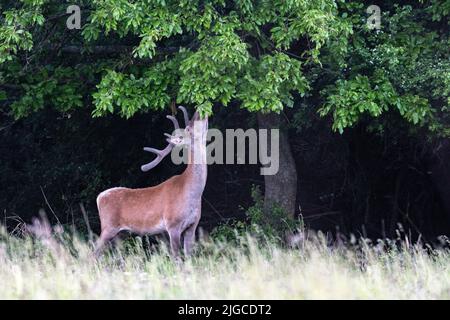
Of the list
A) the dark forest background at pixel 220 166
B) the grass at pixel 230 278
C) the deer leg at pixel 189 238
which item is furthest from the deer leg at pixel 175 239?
the dark forest background at pixel 220 166

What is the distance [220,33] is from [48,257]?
3.12 meters

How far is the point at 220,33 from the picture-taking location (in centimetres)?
1059

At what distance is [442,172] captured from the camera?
1530 centimetres

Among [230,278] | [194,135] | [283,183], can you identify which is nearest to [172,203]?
[194,135]

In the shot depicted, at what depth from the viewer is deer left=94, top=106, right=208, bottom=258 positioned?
11.7 metres

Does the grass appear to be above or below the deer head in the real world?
below

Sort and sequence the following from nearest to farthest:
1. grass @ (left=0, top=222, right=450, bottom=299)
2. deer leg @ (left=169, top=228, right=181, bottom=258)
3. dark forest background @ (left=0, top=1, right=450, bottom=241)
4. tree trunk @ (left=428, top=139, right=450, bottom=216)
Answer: grass @ (left=0, top=222, right=450, bottom=299), deer leg @ (left=169, top=228, right=181, bottom=258), dark forest background @ (left=0, top=1, right=450, bottom=241), tree trunk @ (left=428, top=139, right=450, bottom=216)

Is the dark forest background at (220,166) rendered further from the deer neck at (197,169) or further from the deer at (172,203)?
the deer neck at (197,169)

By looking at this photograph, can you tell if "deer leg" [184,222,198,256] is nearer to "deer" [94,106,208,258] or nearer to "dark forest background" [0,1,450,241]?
"deer" [94,106,208,258]

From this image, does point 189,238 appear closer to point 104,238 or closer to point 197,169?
point 197,169

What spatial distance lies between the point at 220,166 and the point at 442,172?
3.70 m

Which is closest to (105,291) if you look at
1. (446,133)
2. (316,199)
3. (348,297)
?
(348,297)

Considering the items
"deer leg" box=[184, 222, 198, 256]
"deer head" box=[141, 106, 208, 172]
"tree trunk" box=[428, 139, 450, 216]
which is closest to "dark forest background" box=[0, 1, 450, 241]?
"tree trunk" box=[428, 139, 450, 216]

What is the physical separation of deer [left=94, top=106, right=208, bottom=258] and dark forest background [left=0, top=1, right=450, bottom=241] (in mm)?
1433
